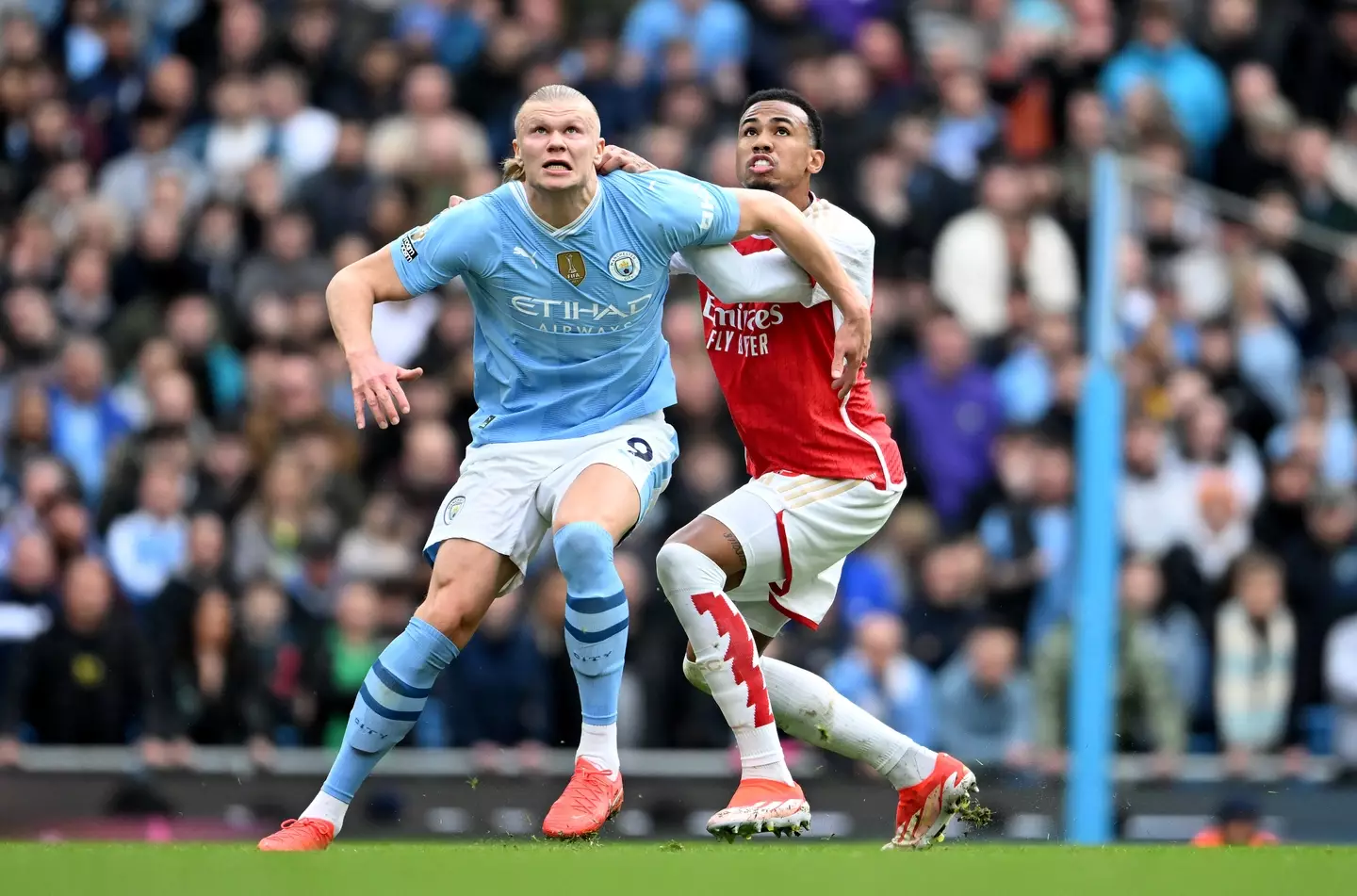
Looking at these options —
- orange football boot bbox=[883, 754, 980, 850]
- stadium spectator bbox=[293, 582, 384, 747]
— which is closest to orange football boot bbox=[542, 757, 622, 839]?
orange football boot bbox=[883, 754, 980, 850]

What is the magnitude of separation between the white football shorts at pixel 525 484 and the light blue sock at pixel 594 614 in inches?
8.9

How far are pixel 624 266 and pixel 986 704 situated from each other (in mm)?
4700

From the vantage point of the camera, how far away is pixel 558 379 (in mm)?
7688

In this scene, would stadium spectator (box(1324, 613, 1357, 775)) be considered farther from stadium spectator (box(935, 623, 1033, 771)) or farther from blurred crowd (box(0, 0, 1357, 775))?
stadium spectator (box(935, 623, 1033, 771))

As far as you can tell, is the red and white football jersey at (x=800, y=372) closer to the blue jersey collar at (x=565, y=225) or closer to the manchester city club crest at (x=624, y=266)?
the manchester city club crest at (x=624, y=266)

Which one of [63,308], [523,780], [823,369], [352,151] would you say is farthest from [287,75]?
[823,369]

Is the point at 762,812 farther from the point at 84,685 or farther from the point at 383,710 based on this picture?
the point at 84,685

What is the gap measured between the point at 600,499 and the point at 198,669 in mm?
5251

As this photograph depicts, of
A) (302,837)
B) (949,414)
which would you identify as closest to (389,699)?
(302,837)

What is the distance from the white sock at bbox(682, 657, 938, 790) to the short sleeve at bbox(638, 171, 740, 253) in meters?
1.58

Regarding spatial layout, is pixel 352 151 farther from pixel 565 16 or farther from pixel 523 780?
pixel 523 780

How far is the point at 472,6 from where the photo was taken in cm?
1564

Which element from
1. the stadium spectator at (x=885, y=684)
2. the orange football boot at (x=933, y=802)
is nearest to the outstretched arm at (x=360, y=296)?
the orange football boot at (x=933, y=802)

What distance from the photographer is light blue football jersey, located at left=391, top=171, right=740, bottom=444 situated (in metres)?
7.55
